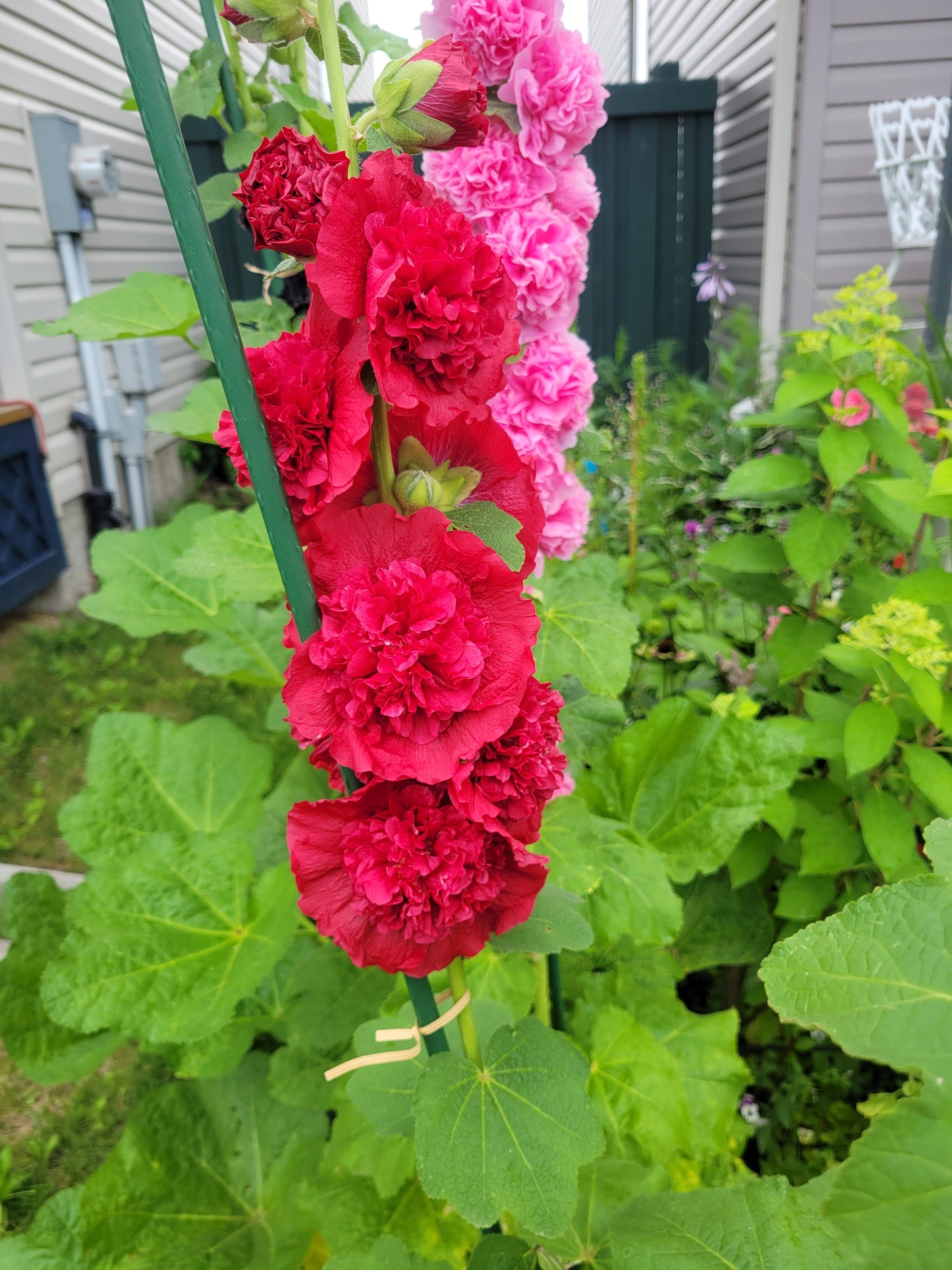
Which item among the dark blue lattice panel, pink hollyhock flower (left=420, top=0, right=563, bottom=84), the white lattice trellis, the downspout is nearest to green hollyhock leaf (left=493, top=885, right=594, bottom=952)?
pink hollyhock flower (left=420, top=0, right=563, bottom=84)

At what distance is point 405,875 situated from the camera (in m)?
0.58

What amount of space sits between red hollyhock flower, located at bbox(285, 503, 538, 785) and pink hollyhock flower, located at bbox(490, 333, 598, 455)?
0.52m

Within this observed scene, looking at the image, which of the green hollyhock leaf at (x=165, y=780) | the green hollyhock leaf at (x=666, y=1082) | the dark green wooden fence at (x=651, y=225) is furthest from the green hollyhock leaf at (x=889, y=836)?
the dark green wooden fence at (x=651, y=225)

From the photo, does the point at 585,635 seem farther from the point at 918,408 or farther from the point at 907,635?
the point at 918,408

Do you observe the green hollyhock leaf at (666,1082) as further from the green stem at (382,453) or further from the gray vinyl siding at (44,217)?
the gray vinyl siding at (44,217)

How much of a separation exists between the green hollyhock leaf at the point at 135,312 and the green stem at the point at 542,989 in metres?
0.99

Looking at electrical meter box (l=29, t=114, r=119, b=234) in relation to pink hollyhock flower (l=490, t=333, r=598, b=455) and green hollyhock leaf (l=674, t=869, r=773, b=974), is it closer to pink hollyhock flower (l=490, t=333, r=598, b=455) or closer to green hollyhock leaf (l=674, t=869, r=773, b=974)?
pink hollyhock flower (l=490, t=333, r=598, b=455)

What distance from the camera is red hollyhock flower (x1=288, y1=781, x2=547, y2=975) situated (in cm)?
59

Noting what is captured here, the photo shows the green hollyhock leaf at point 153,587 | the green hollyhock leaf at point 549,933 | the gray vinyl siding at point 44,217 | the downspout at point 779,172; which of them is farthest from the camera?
the downspout at point 779,172

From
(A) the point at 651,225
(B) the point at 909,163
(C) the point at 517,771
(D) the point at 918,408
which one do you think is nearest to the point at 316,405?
(C) the point at 517,771

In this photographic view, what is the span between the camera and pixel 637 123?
18.4 ft

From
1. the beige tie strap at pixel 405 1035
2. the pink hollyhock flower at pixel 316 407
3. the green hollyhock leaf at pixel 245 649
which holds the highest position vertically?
the pink hollyhock flower at pixel 316 407

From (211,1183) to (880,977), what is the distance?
39.2 inches

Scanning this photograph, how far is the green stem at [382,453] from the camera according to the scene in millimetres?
574
